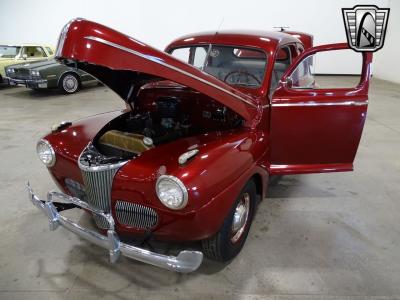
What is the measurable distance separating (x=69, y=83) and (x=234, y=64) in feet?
23.8

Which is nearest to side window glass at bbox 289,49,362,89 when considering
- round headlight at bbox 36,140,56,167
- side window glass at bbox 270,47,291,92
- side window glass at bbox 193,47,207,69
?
side window glass at bbox 270,47,291,92

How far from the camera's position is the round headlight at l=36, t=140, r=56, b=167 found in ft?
7.62

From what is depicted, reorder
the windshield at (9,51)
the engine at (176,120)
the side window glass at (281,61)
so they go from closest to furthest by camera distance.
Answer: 1. the engine at (176,120)
2. the side window glass at (281,61)
3. the windshield at (9,51)

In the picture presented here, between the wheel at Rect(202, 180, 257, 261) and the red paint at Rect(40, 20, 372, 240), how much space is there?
129 millimetres

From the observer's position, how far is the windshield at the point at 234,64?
2.83 meters

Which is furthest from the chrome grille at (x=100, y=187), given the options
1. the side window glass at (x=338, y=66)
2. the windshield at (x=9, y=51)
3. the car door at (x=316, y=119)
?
the side window glass at (x=338, y=66)

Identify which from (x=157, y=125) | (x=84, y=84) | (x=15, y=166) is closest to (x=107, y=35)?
(x=157, y=125)

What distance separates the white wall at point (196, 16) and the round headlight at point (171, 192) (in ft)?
34.7

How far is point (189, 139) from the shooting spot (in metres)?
2.30

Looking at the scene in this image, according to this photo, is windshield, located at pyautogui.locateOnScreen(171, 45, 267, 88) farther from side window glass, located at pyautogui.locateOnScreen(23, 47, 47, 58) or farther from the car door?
side window glass, located at pyautogui.locateOnScreen(23, 47, 47, 58)

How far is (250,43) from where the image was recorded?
9.45 ft

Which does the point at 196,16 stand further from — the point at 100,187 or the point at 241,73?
the point at 100,187

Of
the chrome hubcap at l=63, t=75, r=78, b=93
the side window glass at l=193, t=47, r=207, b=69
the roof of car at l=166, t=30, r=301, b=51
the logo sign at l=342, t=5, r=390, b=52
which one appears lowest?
the chrome hubcap at l=63, t=75, r=78, b=93

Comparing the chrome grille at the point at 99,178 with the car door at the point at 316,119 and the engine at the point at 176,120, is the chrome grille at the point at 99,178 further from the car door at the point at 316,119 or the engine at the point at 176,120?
the car door at the point at 316,119
